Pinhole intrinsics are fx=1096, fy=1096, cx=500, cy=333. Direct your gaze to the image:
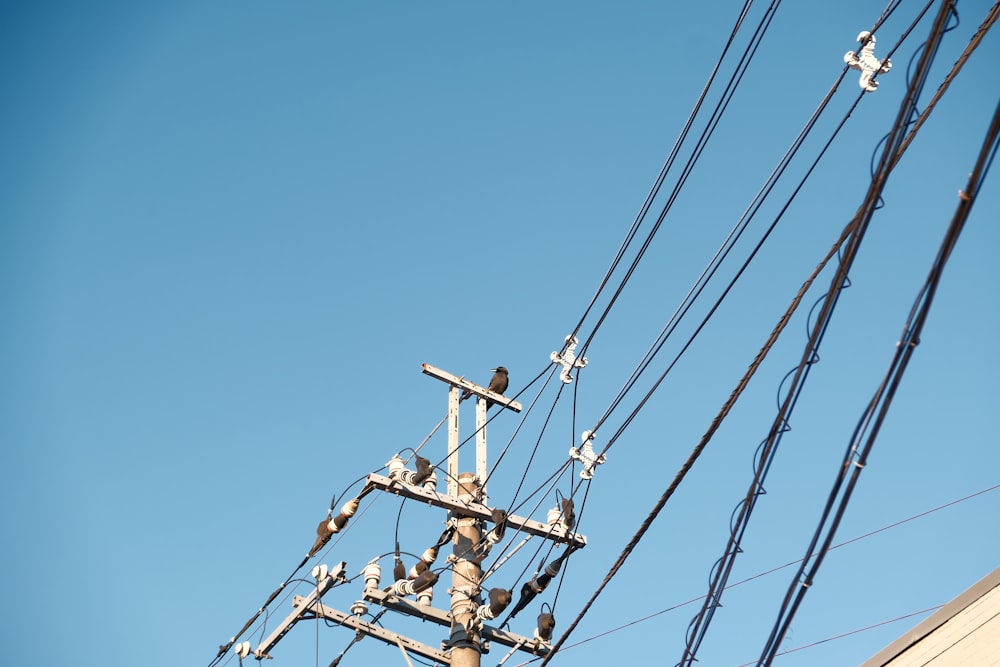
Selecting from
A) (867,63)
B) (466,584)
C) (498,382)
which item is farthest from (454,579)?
(867,63)

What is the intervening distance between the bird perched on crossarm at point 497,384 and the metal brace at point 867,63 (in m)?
7.97

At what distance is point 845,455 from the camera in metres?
6.73

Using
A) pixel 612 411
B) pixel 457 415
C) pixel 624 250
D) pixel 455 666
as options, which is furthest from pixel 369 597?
pixel 624 250

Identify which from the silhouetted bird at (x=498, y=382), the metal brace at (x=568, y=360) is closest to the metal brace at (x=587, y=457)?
the metal brace at (x=568, y=360)

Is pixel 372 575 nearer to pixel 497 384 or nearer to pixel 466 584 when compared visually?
pixel 466 584

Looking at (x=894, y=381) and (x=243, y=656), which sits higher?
(x=243, y=656)

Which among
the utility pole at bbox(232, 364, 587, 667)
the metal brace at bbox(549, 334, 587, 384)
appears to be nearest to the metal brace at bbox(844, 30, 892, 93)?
the metal brace at bbox(549, 334, 587, 384)

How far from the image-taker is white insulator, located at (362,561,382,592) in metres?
13.2

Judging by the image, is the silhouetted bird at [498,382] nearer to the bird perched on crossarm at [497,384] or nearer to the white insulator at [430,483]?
the bird perched on crossarm at [497,384]

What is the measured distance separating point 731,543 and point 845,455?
205cm

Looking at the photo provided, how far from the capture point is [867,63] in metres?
7.53

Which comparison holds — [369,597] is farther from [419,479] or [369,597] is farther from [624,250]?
[624,250]

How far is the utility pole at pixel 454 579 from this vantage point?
12617mm

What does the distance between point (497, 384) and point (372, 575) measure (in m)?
3.09
